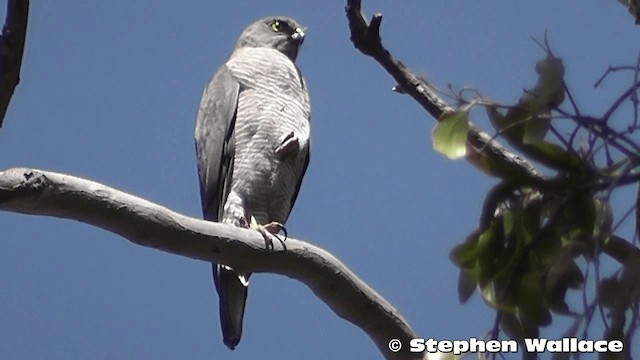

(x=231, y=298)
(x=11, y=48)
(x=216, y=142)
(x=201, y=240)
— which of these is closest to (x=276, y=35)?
(x=216, y=142)

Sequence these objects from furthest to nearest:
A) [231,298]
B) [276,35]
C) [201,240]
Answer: [276,35]
[231,298]
[201,240]

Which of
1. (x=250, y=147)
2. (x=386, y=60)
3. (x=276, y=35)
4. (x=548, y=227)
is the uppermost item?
(x=276, y=35)

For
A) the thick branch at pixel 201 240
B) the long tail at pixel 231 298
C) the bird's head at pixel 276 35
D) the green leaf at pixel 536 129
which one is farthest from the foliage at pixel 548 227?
the bird's head at pixel 276 35

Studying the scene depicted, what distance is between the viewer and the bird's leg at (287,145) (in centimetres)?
499

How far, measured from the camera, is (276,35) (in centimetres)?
622

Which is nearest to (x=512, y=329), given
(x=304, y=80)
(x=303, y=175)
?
(x=303, y=175)

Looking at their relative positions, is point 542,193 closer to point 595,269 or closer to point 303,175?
point 595,269

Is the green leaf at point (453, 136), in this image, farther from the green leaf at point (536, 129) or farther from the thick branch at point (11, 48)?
the thick branch at point (11, 48)

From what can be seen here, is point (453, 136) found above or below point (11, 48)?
below

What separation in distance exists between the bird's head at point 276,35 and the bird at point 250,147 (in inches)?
27.4

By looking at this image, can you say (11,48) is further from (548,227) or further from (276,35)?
(276,35)

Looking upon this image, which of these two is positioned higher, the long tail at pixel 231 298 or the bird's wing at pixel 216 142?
the bird's wing at pixel 216 142

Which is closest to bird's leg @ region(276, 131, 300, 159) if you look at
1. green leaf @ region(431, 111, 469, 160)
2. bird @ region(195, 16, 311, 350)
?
bird @ region(195, 16, 311, 350)

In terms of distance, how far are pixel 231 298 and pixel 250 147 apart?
0.84 metres
